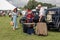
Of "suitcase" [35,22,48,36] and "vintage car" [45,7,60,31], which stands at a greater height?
"vintage car" [45,7,60,31]

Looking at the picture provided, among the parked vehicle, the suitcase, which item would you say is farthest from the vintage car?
the suitcase

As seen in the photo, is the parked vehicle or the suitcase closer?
the suitcase

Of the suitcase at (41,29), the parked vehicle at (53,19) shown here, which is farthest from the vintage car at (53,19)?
the suitcase at (41,29)

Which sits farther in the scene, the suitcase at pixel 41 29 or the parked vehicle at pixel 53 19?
the parked vehicle at pixel 53 19

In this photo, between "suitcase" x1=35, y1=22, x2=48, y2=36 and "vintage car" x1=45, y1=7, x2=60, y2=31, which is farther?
"vintage car" x1=45, y1=7, x2=60, y2=31

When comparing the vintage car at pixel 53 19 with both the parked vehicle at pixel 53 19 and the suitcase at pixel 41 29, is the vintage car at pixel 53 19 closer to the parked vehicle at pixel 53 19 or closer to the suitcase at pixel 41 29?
the parked vehicle at pixel 53 19

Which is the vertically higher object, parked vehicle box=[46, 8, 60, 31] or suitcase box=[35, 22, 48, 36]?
parked vehicle box=[46, 8, 60, 31]

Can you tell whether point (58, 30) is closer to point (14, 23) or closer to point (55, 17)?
point (55, 17)

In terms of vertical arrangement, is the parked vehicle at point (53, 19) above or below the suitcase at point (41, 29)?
above

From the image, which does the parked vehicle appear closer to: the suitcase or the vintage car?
the vintage car

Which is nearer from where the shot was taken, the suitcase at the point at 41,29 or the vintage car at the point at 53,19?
the suitcase at the point at 41,29

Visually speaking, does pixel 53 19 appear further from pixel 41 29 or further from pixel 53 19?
pixel 41 29

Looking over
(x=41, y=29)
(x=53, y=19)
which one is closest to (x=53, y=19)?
(x=53, y=19)

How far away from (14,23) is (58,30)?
3164 millimetres
